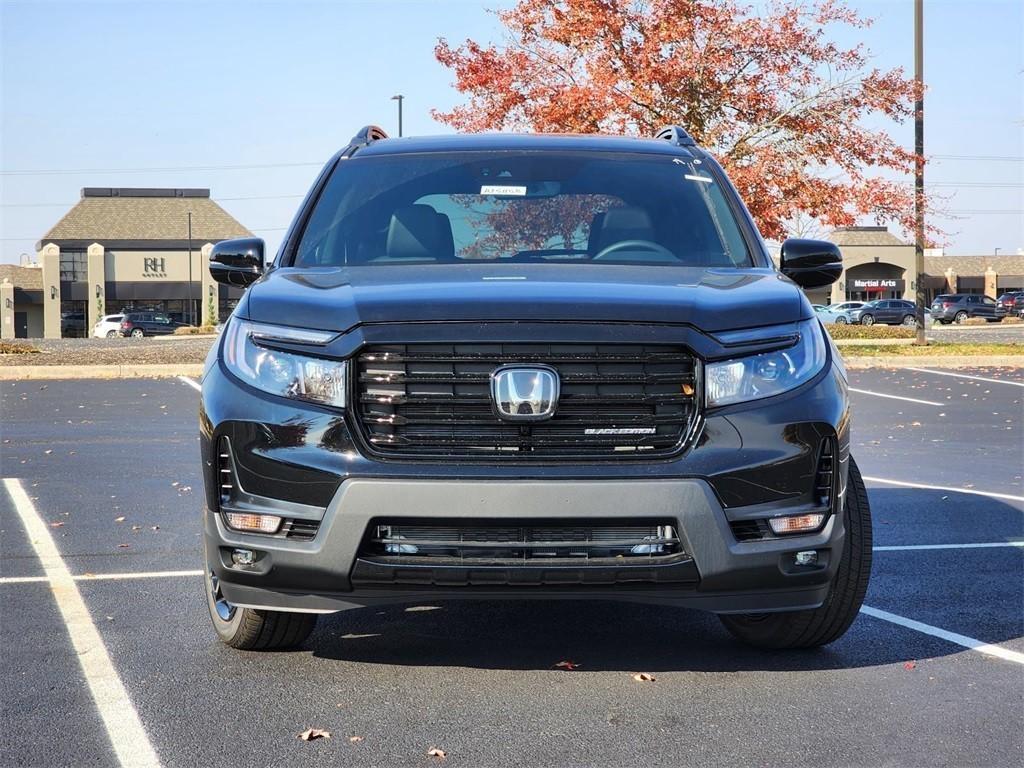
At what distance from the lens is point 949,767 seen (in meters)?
3.56

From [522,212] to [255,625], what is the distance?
2111 mm

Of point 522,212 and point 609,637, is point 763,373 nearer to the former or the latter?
point 609,637

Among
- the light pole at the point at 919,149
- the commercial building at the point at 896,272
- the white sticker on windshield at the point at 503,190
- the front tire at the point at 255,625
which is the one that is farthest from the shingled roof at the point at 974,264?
the front tire at the point at 255,625

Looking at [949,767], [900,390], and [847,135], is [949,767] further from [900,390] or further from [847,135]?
[847,135]

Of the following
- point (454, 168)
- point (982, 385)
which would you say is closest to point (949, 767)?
point (454, 168)

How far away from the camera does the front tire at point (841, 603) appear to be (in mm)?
4500

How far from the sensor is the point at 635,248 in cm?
521

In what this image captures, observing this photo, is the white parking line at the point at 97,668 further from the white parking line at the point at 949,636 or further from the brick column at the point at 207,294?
the brick column at the point at 207,294

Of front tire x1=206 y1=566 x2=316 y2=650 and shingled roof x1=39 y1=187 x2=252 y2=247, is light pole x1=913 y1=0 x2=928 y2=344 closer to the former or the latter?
front tire x1=206 y1=566 x2=316 y2=650

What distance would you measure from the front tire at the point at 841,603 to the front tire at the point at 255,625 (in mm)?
1675

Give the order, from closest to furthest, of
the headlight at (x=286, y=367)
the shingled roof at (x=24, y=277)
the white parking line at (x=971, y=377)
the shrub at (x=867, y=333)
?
1. the headlight at (x=286, y=367)
2. the white parking line at (x=971, y=377)
3. the shrub at (x=867, y=333)
4. the shingled roof at (x=24, y=277)

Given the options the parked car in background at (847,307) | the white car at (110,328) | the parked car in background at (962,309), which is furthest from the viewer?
the parked car in background at (847,307)

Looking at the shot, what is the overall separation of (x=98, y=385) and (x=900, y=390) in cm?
1168

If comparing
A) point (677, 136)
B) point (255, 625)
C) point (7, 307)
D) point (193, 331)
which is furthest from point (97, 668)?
point (7, 307)
